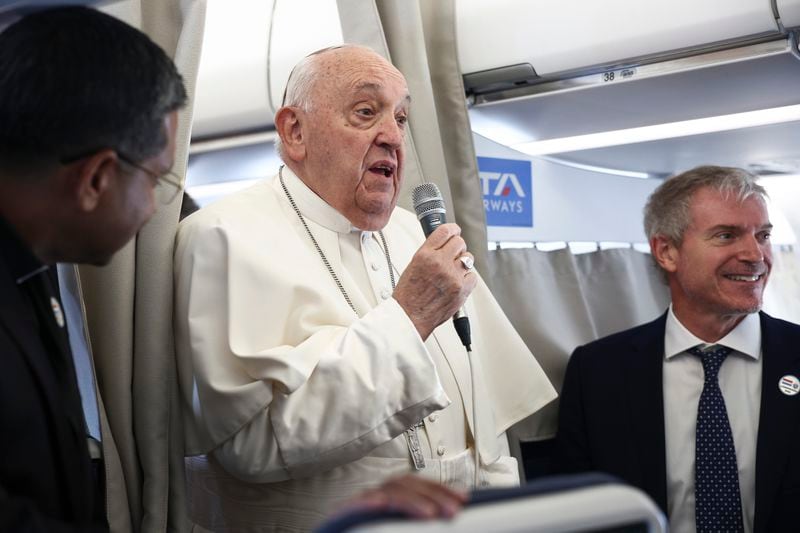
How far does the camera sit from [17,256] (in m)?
1.68

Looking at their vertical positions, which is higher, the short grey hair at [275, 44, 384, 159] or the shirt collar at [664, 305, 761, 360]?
the short grey hair at [275, 44, 384, 159]

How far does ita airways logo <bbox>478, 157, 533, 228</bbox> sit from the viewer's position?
3820 millimetres

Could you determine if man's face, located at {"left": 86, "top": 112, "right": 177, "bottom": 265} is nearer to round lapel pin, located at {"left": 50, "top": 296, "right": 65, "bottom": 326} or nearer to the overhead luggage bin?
round lapel pin, located at {"left": 50, "top": 296, "right": 65, "bottom": 326}

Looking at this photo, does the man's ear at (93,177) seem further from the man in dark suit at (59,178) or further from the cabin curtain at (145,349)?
the cabin curtain at (145,349)

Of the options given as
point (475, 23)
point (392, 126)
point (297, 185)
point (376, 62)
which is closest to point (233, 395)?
point (297, 185)

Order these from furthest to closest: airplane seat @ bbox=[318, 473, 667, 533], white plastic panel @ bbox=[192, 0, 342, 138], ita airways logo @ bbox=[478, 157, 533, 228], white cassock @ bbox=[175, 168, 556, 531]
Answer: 1. ita airways logo @ bbox=[478, 157, 533, 228]
2. white plastic panel @ bbox=[192, 0, 342, 138]
3. white cassock @ bbox=[175, 168, 556, 531]
4. airplane seat @ bbox=[318, 473, 667, 533]

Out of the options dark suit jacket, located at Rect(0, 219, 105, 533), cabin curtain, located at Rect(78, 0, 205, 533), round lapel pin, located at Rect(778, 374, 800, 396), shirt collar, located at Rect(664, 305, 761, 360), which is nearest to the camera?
dark suit jacket, located at Rect(0, 219, 105, 533)

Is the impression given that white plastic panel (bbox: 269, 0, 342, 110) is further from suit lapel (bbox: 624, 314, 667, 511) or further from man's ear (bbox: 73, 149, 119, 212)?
man's ear (bbox: 73, 149, 119, 212)

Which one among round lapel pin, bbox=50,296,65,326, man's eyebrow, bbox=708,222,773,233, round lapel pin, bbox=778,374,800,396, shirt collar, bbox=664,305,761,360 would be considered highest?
round lapel pin, bbox=50,296,65,326

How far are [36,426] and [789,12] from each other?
2556 millimetres

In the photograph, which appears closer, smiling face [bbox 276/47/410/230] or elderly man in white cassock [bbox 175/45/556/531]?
elderly man in white cassock [bbox 175/45/556/531]

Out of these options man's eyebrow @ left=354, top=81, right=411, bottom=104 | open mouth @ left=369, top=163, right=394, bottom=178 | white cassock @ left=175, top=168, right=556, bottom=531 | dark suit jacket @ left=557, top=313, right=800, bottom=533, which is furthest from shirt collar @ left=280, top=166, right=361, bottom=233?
dark suit jacket @ left=557, top=313, right=800, bottom=533

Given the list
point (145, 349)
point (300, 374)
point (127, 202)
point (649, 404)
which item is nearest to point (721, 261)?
point (649, 404)

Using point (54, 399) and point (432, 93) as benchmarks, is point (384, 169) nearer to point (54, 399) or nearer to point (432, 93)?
point (432, 93)
